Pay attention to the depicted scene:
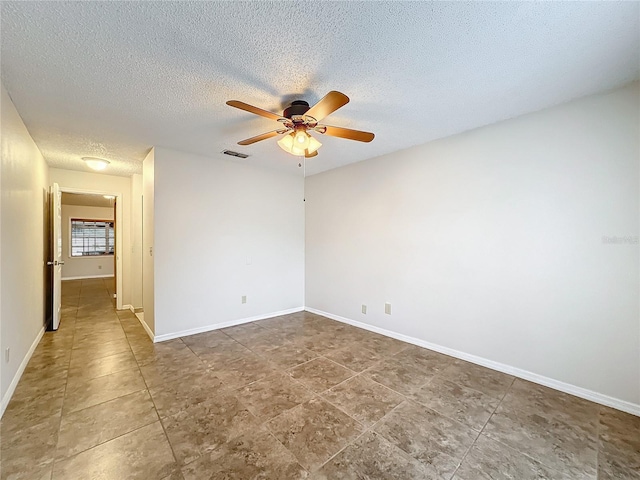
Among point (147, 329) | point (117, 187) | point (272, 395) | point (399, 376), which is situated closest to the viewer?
point (272, 395)

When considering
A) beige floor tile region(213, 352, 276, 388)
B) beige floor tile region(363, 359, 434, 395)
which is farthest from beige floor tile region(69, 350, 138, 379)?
beige floor tile region(363, 359, 434, 395)

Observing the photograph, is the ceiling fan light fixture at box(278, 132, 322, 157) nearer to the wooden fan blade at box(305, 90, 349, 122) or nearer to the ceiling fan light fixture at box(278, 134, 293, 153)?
the ceiling fan light fixture at box(278, 134, 293, 153)

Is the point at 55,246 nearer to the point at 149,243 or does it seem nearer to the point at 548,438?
the point at 149,243

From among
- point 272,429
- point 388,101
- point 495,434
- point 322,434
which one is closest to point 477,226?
point 388,101

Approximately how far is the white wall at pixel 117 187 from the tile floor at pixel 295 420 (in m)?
2.07

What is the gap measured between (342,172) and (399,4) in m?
2.96

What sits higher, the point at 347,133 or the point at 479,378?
the point at 347,133

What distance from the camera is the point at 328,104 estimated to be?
1.82 m

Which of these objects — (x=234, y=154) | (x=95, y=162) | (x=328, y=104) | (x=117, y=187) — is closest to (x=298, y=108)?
(x=328, y=104)

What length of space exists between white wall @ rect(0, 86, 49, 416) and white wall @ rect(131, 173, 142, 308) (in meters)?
1.23

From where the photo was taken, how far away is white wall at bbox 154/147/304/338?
3512 mm

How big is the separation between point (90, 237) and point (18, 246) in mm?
8370

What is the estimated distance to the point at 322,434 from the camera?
1.81 metres

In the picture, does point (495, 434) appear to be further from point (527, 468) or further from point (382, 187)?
point (382, 187)
